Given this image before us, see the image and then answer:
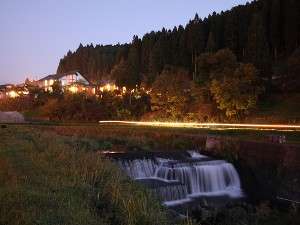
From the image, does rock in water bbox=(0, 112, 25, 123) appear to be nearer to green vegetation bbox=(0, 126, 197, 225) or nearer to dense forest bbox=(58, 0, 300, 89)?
dense forest bbox=(58, 0, 300, 89)

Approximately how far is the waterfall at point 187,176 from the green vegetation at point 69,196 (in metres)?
8.04

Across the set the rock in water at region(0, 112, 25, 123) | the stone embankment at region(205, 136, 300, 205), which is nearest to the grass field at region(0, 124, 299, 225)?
the stone embankment at region(205, 136, 300, 205)

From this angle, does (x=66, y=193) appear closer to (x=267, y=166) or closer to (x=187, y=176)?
(x=187, y=176)

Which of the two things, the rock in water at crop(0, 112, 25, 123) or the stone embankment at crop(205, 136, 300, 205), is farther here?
the rock in water at crop(0, 112, 25, 123)

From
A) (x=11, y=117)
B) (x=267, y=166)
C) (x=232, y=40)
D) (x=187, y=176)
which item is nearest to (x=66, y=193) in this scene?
(x=187, y=176)

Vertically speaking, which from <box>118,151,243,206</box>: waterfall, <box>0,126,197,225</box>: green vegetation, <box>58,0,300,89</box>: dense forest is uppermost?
<box>58,0,300,89</box>: dense forest

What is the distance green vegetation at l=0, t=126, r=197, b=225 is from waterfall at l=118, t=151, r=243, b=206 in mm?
8043

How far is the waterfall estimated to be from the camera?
2052cm

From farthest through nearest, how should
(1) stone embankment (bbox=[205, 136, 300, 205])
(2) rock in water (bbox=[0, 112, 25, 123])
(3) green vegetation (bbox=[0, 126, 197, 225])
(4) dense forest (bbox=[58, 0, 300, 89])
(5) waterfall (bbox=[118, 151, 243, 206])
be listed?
1. (4) dense forest (bbox=[58, 0, 300, 89])
2. (2) rock in water (bbox=[0, 112, 25, 123])
3. (1) stone embankment (bbox=[205, 136, 300, 205])
4. (5) waterfall (bbox=[118, 151, 243, 206])
5. (3) green vegetation (bbox=[0, 126, 197, 225])

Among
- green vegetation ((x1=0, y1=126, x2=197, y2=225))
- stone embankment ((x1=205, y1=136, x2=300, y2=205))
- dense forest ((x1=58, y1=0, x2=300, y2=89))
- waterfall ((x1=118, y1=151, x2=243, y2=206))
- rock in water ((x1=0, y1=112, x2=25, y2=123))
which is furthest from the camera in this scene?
dense forest ((x1=58, y1=0, x2=300, y2=89))

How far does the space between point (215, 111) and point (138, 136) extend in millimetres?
14758

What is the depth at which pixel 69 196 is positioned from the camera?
8.74m

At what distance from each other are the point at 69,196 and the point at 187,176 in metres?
13.3

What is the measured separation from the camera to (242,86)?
133ft
